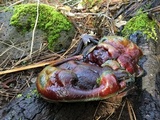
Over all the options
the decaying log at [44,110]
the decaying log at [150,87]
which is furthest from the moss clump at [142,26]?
the decaying log at [44,110]

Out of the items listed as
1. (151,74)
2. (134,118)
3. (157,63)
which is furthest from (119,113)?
(157,63)

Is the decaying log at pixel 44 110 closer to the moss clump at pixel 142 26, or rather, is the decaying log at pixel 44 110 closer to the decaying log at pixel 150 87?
the decaying log at pixel 150 87

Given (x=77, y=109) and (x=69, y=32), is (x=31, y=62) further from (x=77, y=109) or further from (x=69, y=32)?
(x=77, y=109)

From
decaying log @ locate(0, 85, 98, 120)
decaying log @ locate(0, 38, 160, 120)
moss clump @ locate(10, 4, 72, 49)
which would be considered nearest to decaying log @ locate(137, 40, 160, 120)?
decaying log @ locate(0, 38, 160, 120)

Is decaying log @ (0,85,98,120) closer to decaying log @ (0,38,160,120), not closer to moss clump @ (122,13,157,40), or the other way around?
decaying log @ (0,38,160,120)

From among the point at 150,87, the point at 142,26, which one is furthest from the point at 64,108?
the point at 142,26

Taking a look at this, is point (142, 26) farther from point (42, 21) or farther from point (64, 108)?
point (64, 108)
